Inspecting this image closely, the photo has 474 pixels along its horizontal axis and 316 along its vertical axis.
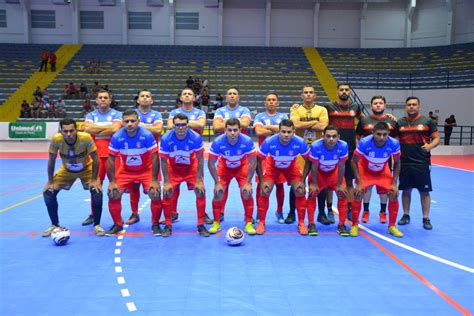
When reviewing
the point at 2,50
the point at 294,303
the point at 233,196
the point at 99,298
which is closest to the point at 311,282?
the point at 294,303

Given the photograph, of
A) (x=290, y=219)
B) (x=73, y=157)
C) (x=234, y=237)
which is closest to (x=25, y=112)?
(x=73, y=157)

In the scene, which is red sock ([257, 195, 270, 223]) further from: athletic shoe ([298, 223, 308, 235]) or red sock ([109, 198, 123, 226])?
red sock ([109, 198, 123, 226])

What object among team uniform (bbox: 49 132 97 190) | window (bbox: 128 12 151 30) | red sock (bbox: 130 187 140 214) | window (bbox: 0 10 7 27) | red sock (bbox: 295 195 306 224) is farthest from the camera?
window (bbox: 128 12 151 30)

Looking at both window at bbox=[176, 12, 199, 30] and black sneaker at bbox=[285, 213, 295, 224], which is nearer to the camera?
black sneaker at bbox=[285, 213, 295, 224]

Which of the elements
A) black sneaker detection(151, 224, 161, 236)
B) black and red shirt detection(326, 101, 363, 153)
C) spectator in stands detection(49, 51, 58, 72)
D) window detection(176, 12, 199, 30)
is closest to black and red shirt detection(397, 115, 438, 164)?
black and red shirt detection(326, 101, 363, 153)

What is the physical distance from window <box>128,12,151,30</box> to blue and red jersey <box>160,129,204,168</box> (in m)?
25.1

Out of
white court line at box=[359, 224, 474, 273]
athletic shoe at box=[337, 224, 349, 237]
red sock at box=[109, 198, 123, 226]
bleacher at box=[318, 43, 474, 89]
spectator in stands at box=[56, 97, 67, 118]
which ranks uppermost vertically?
bleacher at box=[318, 43, 474, 89]

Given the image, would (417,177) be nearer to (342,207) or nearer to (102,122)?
(342,207)

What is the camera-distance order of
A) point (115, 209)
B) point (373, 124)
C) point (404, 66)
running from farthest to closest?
point (404, 66)
point (373, 124)
point (115, 209)

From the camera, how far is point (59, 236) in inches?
218

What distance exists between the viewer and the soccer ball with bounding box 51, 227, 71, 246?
5531mm

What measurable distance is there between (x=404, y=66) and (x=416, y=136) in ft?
71.8

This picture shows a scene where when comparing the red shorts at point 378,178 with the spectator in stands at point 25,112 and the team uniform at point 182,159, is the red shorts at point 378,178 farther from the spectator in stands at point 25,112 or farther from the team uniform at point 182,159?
the spectator in stands at point 25,112

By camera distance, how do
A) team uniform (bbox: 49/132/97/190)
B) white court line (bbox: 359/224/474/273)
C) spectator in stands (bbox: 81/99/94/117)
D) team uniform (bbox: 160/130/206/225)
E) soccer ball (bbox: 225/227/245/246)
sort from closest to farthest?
1. white court line (bbox: 359/224/474/273)
2. soccer ball (bbox: 225/227/245/246)
3. team uniform (bbox: 49/132/97/190)
4. team uniform (bbox: 160/130/206/225)
5. spectator in stands (bbox: 81/99/94/117)
